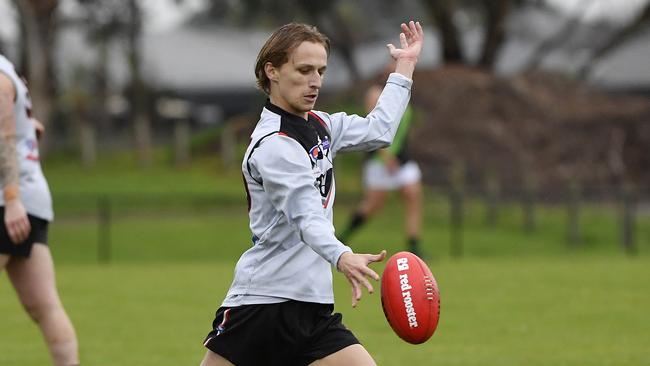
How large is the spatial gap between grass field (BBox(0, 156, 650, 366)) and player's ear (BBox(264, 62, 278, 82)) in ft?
12.4

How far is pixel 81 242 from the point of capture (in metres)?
23.0

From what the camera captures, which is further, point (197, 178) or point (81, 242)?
point (197, 178)

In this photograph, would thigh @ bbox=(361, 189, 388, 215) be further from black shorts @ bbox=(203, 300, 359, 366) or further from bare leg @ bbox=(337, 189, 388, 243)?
black shorts @ bbox=(203, 300, 359, 366)

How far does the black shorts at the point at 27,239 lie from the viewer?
6898mm

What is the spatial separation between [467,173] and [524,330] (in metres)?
16.2

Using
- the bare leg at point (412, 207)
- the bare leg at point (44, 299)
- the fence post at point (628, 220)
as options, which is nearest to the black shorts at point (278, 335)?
the bare leg at point (44, 299)

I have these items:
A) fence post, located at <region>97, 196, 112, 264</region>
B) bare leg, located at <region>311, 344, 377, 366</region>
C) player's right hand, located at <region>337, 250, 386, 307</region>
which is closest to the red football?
bare leg, located at <region>311, 344, 377, 366</region>

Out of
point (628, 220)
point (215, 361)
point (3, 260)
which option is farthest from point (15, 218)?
point (628, 220)

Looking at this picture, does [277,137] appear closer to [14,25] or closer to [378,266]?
[378,266]

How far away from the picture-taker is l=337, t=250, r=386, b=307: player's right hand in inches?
189

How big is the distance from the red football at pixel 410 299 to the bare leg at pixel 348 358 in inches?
6.8

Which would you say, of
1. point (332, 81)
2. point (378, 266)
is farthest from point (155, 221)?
point (332, 81)

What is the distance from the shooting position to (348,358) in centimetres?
523

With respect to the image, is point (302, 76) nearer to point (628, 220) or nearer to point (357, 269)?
point (357, 269)
